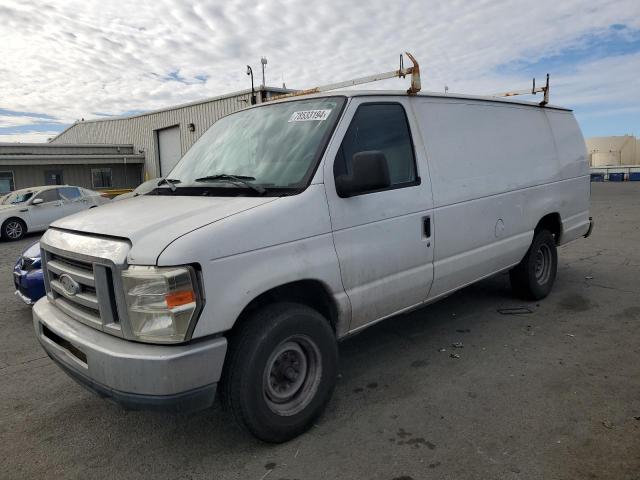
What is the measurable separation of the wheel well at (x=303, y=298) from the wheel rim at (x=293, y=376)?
27cm

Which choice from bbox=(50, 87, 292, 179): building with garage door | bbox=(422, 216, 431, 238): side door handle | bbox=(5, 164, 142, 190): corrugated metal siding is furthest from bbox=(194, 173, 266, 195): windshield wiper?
bbox=(5, 164, 142, 190): corrugated metal siding

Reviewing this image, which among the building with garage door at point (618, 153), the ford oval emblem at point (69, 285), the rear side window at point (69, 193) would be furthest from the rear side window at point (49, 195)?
the building with garage door at point (618, 153)

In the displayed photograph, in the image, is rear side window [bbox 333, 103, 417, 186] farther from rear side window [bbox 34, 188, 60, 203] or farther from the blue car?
rear side window [bbox 34, 188, 60, 203]

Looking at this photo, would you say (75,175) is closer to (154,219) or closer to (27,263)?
(27,263)

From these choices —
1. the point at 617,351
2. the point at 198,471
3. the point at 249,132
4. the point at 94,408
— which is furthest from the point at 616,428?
the point at 94,408

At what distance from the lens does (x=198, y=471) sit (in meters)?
2.74

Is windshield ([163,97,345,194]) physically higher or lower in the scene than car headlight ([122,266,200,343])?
higher

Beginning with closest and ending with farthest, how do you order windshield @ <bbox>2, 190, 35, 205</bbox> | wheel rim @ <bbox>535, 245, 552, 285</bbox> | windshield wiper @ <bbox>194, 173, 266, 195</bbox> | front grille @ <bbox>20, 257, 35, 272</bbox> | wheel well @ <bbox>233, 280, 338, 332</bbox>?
wheel well @ <bbox>233, 280, 338, 332</bbox>
windshield wiper @ <bbox>194, 173, 266, 195</bbox>
front grille @ <bbox>20, 257, 35, 272</bbox>
wheel rim @ <bbox>535, 245, 552, 285</bbox>
windshield @ <bbox>2, 190, 35, 205</bbox>

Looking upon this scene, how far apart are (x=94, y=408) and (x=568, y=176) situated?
216 inches

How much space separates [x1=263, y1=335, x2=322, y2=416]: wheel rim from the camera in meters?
2.89

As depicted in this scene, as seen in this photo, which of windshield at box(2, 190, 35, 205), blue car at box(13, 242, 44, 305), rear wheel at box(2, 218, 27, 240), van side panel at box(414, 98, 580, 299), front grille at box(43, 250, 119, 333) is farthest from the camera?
windshield at box(2, 190, 35, 205)

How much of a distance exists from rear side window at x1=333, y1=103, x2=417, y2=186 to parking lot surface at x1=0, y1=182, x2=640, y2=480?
1.60m

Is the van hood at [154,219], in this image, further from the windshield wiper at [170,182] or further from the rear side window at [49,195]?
the rear side window at [49,195]

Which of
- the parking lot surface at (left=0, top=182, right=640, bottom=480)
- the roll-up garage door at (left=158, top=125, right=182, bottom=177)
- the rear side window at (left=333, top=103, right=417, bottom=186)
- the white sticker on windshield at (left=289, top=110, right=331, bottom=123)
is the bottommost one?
the parking lot surface at (left=0, top=182, right=640, bottom=480)
